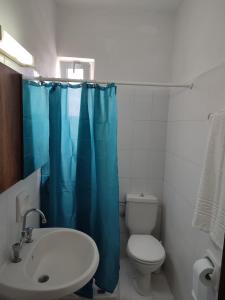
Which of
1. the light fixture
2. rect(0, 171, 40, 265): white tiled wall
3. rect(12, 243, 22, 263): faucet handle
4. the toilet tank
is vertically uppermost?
the light fixture

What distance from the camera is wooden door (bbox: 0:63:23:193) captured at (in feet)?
3.14

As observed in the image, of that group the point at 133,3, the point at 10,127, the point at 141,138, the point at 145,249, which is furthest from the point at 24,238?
the point at 133,3

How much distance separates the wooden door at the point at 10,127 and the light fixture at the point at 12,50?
3.4 inches

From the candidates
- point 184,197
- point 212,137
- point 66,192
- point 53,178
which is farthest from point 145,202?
point 212,137

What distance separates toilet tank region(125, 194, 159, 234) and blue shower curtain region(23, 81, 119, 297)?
0.47 metres

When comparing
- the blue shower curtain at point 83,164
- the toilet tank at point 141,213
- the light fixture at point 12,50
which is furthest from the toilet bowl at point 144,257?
the light fixture at point 12,50

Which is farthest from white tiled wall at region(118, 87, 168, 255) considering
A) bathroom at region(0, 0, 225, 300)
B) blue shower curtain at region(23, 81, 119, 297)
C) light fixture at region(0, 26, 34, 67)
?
light fixture at region(0, 26, 34, 67)

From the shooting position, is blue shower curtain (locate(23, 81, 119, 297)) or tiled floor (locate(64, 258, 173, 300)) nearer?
blue shower curtain (locate(23, 81, 119, 297))

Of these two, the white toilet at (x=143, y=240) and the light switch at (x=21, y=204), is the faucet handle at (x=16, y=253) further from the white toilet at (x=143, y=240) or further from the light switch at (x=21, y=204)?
the white toilet at (x=143, y=240)

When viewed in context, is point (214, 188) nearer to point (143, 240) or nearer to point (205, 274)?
point (205, 274)

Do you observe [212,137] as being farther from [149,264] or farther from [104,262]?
[104,262]

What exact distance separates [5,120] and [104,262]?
1469 mm

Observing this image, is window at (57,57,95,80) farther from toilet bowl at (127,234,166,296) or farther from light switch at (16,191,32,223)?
toilet bowl at (127,234,166,296)

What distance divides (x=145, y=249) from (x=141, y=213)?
39 cm
